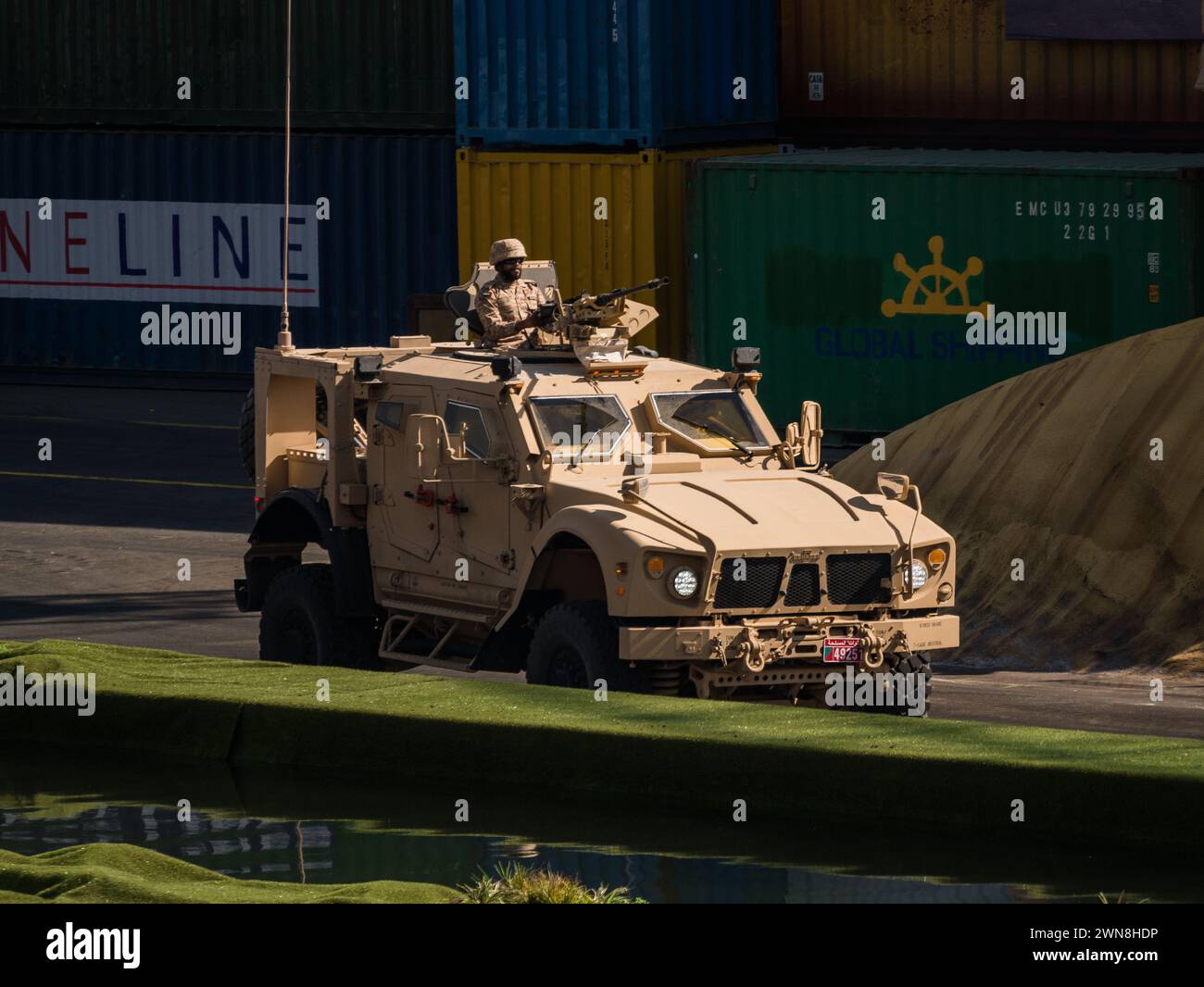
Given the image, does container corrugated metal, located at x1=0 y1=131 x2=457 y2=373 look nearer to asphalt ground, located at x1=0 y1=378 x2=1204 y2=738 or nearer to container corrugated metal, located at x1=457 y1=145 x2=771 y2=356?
asphalt ground, located at x1=0 y1=378 x2=1204 y2=738

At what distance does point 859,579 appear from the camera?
589 inches

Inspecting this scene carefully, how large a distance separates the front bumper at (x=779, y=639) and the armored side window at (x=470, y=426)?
2.19m

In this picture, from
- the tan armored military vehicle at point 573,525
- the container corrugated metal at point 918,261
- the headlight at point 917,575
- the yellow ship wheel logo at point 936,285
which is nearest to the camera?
the tan armored military vehicle at point 573,525

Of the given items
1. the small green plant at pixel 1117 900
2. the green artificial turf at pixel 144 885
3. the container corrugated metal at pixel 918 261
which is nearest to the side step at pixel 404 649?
the green artificial turf at pixel 144 885

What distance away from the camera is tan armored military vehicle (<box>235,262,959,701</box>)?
581 inches

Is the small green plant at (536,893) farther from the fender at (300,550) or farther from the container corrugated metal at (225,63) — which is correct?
the container corrugated metal at (225,63)

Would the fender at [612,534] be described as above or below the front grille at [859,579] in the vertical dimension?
above

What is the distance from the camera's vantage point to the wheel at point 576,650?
14.8 m

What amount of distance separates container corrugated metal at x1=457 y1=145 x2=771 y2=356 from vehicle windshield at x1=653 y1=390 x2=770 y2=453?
16.0 m

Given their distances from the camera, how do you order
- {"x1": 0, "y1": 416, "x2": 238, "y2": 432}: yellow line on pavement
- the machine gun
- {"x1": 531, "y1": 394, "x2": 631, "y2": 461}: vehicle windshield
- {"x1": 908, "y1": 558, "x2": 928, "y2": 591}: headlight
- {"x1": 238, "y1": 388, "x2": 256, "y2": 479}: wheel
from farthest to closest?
{"x1": 0, "y1": 416, "x2": 238, "y2": 432}: yellow line on pavement
{"x1": 238, "y1": 388, "x2": 256, "y2": 479}: wheel
the machine gun
{"x1": 531, "y1": 394, "x2": 631, "y2": 461}: vehicle windshield
{"x1": 908, "y1": 558, "x2": 928, "y2": 591}: headlight

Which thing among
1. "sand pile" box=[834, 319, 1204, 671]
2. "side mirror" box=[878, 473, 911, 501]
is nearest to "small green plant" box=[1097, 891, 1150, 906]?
"side mirror" box=[878, 473, 911, 501]

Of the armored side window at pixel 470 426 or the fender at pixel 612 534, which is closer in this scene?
the fender at pixel 612 534

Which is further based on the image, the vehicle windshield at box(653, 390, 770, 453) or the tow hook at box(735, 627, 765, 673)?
the vehicle windshield at box(653, 390, 770, 453)
